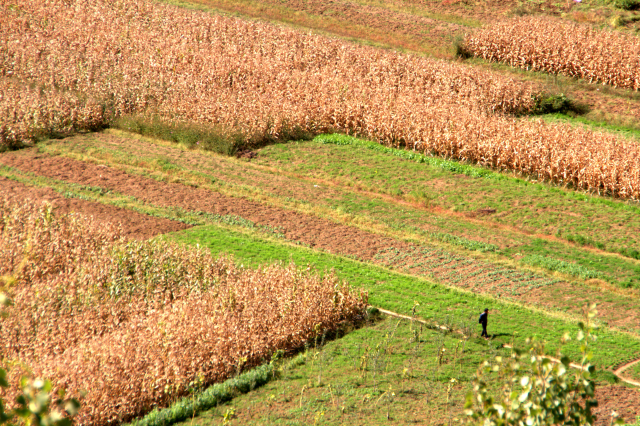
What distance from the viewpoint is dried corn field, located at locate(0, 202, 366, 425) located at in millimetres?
9078

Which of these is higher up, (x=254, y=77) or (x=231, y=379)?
(x=254, y=77)

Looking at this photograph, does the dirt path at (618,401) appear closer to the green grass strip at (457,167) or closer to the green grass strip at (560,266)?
the green grass strip at (560,266)

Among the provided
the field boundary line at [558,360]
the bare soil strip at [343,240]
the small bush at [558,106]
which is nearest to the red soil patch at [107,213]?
the bare soil strip at [343,240]

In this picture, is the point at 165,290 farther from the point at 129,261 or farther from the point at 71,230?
the point at 71,230

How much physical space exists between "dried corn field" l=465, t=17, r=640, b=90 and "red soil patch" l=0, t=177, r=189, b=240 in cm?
1831

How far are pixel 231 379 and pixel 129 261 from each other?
364cm

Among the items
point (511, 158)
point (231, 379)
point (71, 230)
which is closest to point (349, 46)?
point (511, 158)

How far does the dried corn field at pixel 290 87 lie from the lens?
19641 millimetres

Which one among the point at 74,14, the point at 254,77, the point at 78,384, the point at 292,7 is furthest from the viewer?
the point at 292,7

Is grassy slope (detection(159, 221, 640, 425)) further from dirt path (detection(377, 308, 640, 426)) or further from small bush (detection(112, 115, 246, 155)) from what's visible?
small bush (detection(112, 115, 246, 155))

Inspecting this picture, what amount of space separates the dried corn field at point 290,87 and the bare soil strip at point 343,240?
3371 mm

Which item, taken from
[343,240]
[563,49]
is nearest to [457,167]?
[343,240]

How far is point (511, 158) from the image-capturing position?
1970 centimetres

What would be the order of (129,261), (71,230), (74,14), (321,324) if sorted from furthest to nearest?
(74,14) → (71,230) → (129,261) → (321,324)
